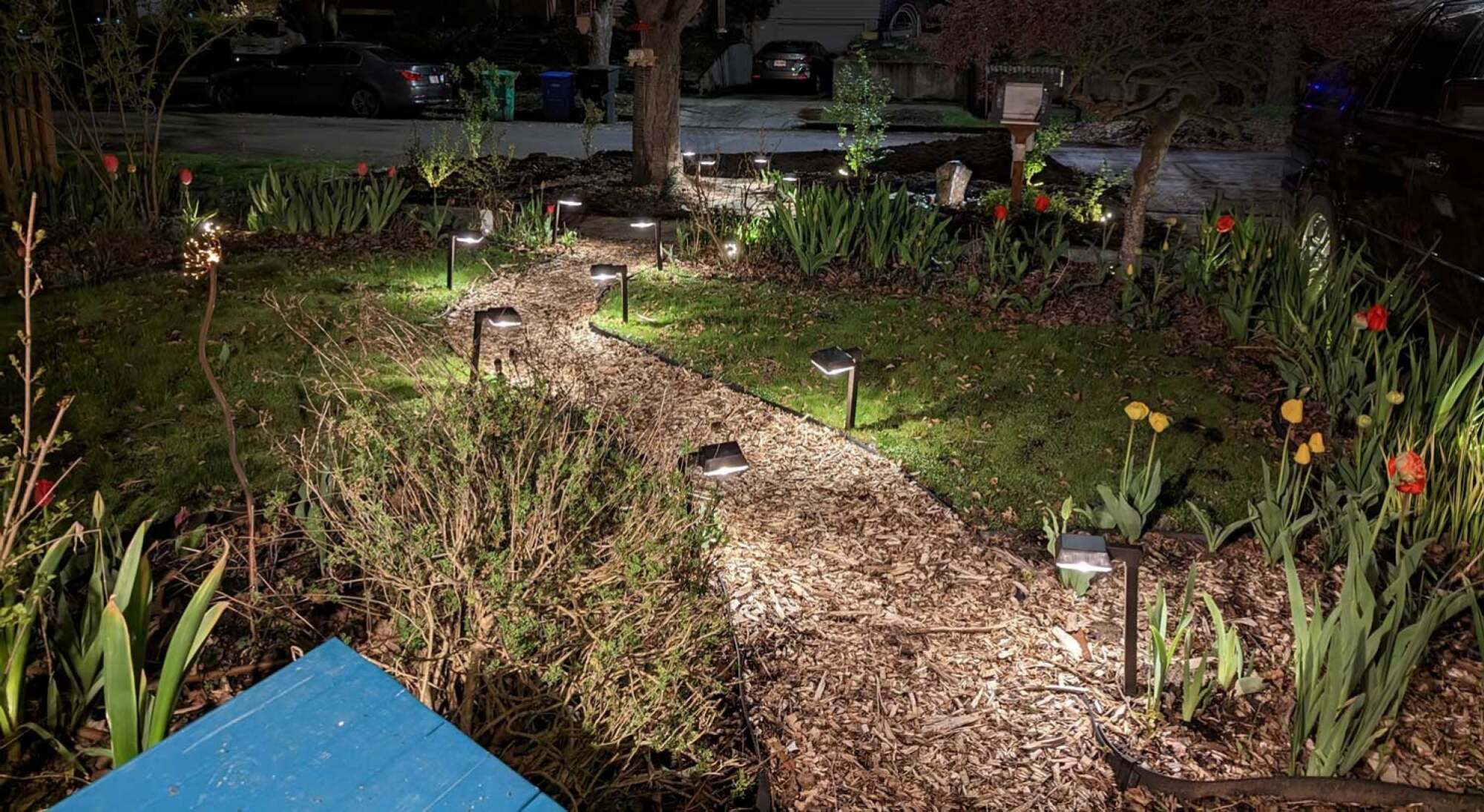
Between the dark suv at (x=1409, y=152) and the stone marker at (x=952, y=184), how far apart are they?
3.41m

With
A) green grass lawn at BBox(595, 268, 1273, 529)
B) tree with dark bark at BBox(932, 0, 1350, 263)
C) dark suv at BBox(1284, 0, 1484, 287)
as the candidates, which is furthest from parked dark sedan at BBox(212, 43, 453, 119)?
dark suv at BBox(1284, 0, 1484, 287)

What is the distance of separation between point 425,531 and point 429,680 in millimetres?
376

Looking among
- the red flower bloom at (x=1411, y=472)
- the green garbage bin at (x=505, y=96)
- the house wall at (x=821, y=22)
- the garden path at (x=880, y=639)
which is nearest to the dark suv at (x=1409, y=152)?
the red flower bloom at (x=1411, y=472)

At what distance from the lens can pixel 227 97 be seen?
19703 mm

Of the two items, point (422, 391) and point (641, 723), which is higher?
point (422, 391)

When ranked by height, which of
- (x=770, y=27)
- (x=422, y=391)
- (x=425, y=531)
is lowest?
(x=425, y=531)

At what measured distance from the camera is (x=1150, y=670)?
3.26m

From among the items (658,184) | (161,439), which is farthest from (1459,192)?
(658,184)

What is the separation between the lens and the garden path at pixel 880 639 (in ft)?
9.86

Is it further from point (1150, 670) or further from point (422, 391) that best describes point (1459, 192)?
point (422, 391)

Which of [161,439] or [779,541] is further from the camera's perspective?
[161,439]

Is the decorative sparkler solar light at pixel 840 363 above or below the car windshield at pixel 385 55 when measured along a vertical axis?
below

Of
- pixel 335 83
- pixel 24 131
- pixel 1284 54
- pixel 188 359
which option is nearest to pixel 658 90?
pixel 24 131

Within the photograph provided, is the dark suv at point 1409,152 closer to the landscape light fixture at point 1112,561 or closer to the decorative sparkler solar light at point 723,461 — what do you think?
the landscape light fixture at point 1112,561
